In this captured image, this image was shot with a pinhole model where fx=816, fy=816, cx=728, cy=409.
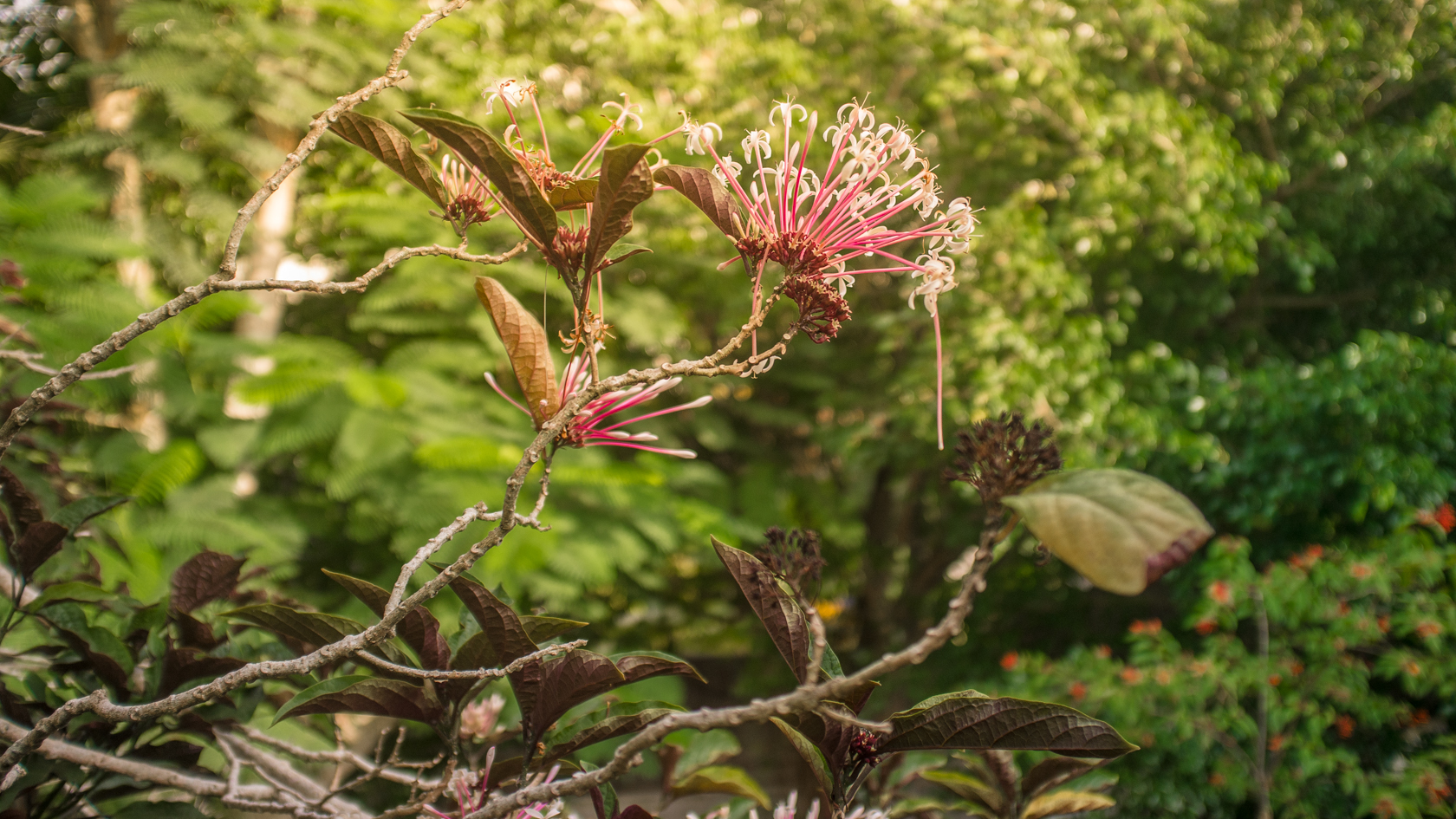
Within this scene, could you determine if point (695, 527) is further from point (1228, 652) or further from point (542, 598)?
point (1228, 652)

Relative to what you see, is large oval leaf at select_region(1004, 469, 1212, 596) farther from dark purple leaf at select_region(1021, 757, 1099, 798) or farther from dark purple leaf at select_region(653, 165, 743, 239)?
dark purple leaf at select_region(1021, 757, 1099, 798)

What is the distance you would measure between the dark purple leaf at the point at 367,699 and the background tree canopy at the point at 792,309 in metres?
1.41

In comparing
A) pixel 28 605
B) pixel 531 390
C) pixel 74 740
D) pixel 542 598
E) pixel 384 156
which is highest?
pixel 384 156

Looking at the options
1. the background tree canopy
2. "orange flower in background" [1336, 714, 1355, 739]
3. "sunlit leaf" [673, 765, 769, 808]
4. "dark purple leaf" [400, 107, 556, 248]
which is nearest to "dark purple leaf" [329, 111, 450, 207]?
"dark purple leaf" [400, 107, 556, 248]

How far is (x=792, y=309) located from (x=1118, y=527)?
317cm

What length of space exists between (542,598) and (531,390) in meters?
2.05

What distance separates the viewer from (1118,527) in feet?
1.36

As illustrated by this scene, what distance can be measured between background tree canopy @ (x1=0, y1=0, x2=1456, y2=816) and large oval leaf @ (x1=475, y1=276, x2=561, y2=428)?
1.56 m

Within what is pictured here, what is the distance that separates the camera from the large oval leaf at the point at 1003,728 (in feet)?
1.95

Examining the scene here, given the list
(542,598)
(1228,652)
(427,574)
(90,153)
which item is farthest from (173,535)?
(1228,652)

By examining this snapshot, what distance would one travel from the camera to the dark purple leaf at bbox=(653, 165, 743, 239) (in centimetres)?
60

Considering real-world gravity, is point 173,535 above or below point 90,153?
below

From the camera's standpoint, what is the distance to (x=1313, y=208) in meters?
3.93

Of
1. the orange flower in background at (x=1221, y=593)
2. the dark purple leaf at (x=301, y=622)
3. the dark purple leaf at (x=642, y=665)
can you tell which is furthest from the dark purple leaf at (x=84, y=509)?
the orange flower in background at (x=1221, y=593)
